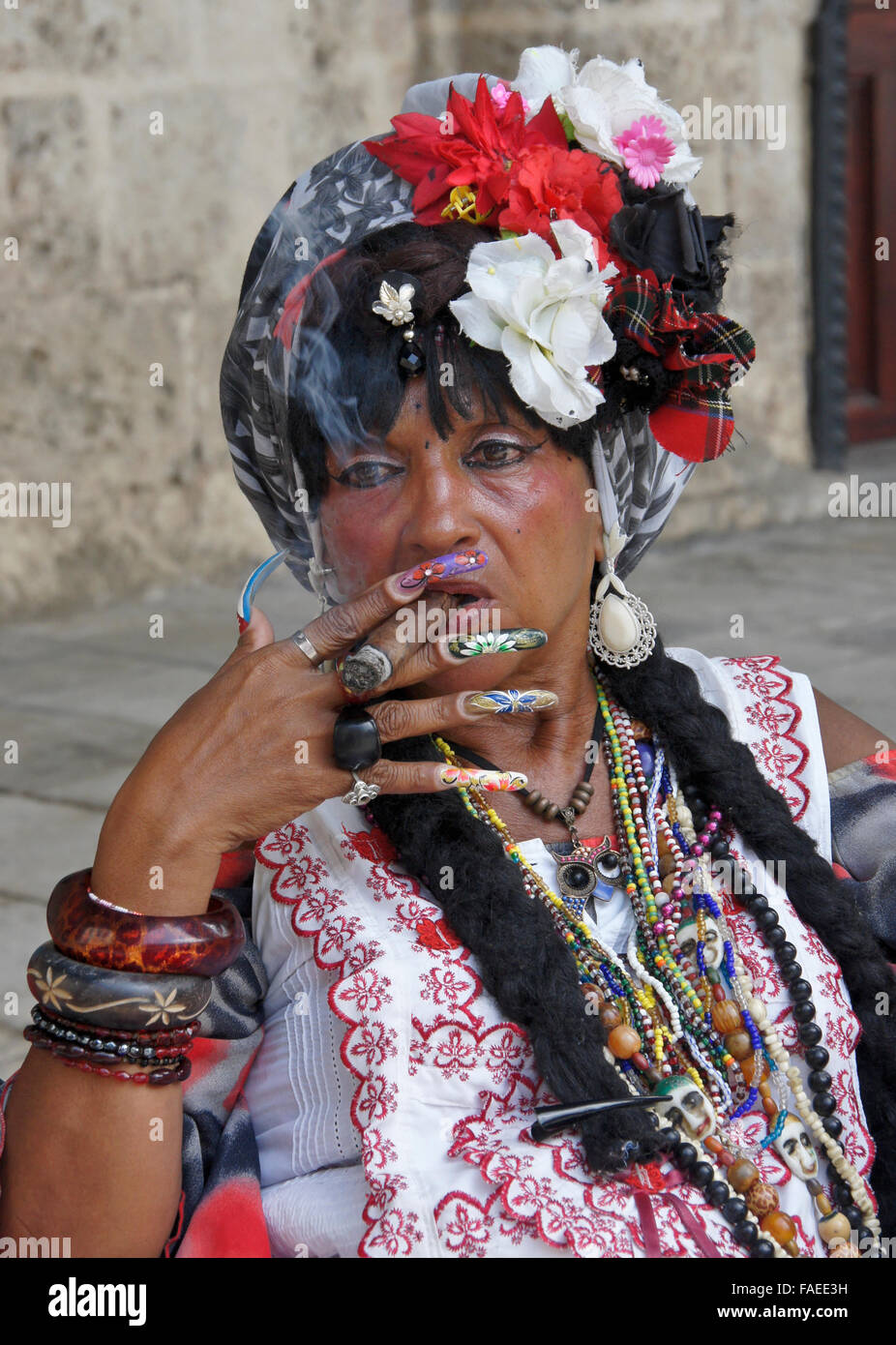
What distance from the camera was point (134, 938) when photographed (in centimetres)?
146

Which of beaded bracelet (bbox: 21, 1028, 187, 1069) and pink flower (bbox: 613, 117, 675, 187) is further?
pink flower (bbox: 613, 117, 675, 187)

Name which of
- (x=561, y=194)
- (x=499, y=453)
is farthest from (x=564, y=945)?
(x=561, y=194)

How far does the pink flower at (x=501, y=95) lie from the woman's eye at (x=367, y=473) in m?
0.49

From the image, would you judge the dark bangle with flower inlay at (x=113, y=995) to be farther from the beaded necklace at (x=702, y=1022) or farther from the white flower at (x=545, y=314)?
the white flower at (x=545, y=314)

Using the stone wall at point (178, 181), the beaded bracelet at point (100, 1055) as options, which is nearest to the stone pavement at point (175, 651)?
the stone wall at point (178, 181)

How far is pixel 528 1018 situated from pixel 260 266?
95cm

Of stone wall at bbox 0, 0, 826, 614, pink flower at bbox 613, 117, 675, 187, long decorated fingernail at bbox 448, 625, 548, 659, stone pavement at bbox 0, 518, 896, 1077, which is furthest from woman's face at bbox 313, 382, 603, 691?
stone wall at bbox 0, 0, 826, 614

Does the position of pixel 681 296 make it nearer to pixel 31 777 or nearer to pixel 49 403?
pixel 31 777

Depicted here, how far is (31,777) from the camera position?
4316mm

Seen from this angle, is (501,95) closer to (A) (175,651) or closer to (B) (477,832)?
(B) (477,832)

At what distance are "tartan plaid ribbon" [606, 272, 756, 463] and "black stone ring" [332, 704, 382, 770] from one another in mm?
628

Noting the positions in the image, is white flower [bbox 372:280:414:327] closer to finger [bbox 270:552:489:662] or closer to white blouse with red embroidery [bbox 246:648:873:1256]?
→ finger [bbox 270:552:489:662]

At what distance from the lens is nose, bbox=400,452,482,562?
5.57 ft

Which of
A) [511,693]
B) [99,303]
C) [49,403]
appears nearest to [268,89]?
[99,303]
